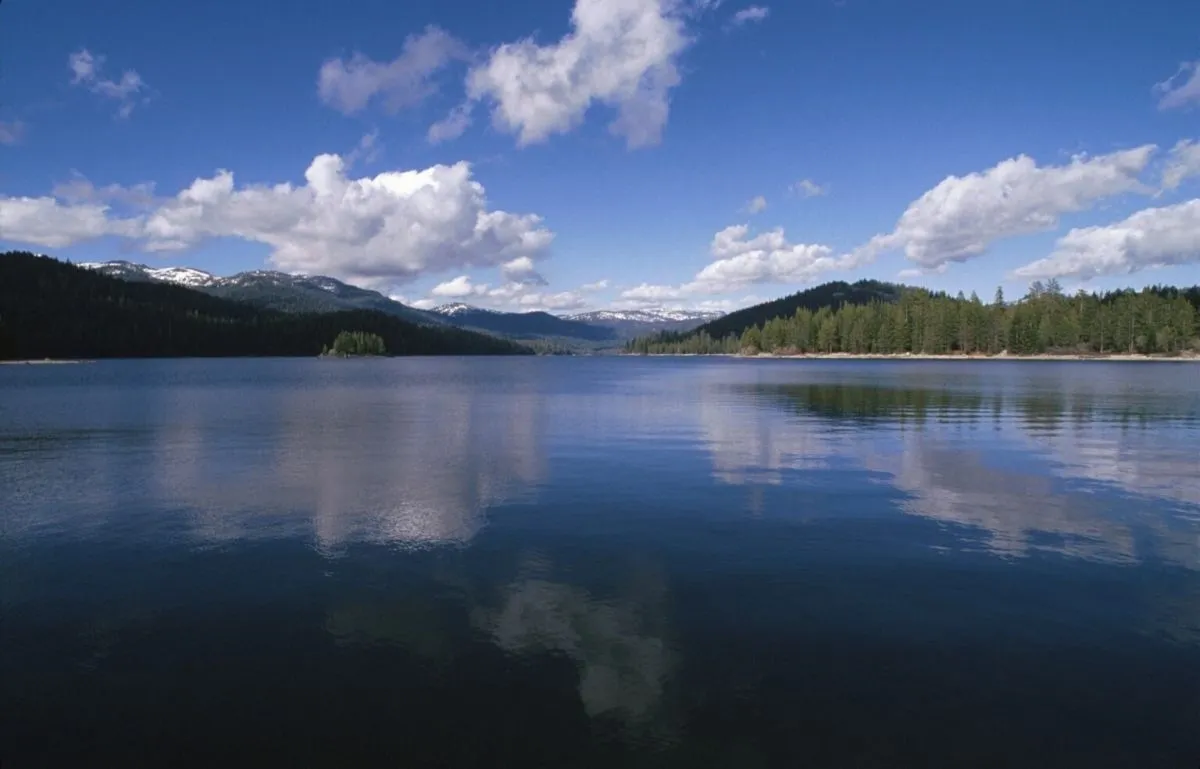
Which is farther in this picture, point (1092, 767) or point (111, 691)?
point (111, 691)

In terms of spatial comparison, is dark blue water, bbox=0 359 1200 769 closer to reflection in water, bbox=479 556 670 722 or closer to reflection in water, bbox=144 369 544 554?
reflection in water, bbox=479 556 670 722

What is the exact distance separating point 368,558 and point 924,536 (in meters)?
16.3

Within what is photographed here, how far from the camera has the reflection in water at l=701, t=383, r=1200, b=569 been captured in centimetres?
2163

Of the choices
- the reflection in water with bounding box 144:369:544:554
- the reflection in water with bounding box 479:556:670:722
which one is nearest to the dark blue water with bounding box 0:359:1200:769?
the reflection in water with bounding box 479:556:670:722

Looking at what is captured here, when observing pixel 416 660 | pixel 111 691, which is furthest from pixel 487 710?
pixel 111 691

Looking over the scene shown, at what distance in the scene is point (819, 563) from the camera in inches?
719

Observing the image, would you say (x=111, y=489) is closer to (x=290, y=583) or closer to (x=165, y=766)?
(x=290, y=583)

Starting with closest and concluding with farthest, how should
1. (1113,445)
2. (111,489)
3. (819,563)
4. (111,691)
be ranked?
(111,691), (819,563), (111,489), (1113,445)

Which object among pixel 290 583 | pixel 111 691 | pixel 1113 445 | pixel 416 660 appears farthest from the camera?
pixel 1113 445

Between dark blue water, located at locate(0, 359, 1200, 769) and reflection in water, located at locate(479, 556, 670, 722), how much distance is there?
0.24 ft

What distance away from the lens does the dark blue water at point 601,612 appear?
1034 cm

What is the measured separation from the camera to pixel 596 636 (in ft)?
44.9

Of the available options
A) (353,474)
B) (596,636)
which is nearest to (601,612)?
(596,636)

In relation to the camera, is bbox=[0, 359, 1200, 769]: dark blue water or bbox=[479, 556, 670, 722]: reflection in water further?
bbox=[479, 556, 670, 722]: reflection in water
